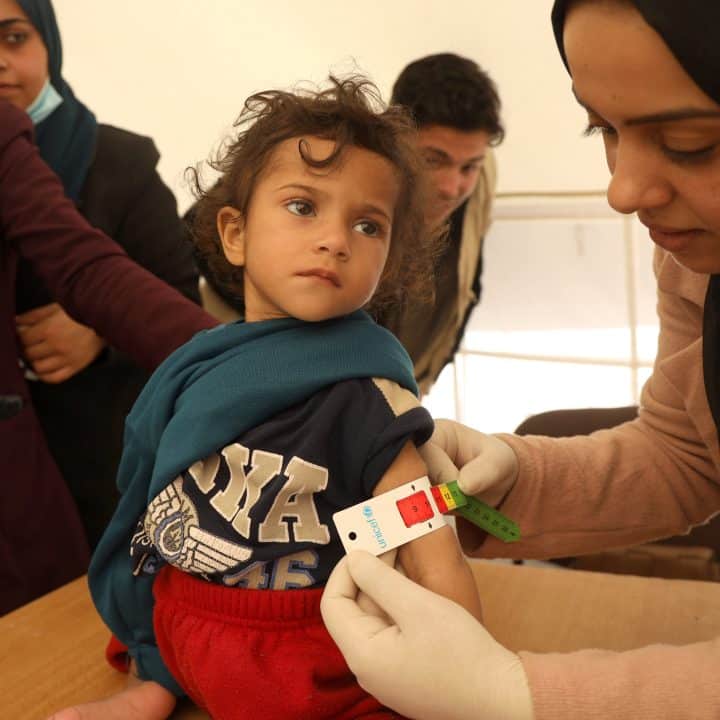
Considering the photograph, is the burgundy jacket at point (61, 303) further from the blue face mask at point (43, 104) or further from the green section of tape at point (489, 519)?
the green section of tape at point (489, 519)

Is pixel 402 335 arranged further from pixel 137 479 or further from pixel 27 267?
pixel 137 479

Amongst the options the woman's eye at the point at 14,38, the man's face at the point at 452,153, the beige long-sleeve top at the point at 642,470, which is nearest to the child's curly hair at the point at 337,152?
the beige long-sleeve top at the point at 642,470

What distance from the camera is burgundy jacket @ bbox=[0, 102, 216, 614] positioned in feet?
3.53

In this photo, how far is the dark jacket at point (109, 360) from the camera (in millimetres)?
1441

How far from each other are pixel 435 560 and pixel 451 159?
1.19 metres

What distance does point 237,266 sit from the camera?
0.92 m

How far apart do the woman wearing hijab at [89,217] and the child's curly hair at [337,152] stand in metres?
0.48

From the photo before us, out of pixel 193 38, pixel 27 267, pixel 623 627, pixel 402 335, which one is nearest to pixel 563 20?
pixel 623 627

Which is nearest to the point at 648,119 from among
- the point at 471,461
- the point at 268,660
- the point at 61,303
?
the point at 471,461

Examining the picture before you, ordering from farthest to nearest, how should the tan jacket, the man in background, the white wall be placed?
the white wall, the tan jacket, the man in background

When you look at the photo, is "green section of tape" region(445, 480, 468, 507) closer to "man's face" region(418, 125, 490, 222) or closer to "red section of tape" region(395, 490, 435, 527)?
"red section of tape" region(395, 490, 435, 527)

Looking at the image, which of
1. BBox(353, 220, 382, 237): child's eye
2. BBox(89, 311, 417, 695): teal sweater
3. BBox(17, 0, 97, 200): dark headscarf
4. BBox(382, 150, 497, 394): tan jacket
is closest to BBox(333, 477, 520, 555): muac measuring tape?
BBox(89, 311, 417, 695): teal sweater

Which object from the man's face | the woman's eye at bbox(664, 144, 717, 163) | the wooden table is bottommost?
the wooden table

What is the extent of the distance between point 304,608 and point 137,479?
0.21 m
